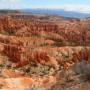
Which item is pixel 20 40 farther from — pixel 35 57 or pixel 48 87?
pixel 48 87

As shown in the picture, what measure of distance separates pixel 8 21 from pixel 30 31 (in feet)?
21.1

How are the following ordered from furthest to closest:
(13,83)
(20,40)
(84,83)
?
1. (20,40)
2. (13,83)
3. (84,83)

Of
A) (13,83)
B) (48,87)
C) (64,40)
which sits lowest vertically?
(64,40)

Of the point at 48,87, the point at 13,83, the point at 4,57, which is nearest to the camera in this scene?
the point at 48,87

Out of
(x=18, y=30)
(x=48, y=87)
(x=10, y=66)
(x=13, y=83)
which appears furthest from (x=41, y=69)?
(x=18, y=30)

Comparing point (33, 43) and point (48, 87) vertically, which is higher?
point (48, 87)

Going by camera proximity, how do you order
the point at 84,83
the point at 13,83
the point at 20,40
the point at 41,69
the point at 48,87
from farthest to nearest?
the point at 20,40, the point at 41,69, the point at 13,83, the point at 48,87, the point at 84,83

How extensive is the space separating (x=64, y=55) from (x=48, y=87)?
4400 cm

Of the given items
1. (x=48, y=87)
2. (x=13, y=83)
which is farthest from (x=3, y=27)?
(x=48, y=87)

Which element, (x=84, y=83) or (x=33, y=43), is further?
(x=33, y=43)

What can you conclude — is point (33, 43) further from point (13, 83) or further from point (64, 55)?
point (13, 83)

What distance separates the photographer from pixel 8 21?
9125cm

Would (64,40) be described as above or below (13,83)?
below

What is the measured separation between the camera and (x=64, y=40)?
86.3 metres
